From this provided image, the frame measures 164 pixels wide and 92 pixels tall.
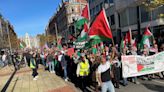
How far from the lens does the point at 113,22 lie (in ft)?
127

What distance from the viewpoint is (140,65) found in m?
11.7

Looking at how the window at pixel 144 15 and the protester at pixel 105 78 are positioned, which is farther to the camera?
the window at pixel 144 15

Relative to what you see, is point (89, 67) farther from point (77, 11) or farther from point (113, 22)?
point (77, 11)

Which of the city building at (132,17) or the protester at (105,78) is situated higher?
the city building at (132,17)

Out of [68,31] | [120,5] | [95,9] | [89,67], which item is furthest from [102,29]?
[68,31]

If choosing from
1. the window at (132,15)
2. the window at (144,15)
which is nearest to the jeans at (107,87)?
the window at (144,15)

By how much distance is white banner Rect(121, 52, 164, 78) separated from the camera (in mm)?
11555

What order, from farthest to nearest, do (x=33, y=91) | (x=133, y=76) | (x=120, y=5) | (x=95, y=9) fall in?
(x=95, y=9)
(x=120, y=5)
(x=33, y=91)
(x=133, y=76)

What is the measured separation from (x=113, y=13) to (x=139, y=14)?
28.3 ft

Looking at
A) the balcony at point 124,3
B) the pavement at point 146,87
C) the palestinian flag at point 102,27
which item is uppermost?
the balcony at point 124,3

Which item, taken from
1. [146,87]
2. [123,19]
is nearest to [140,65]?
[146,87]

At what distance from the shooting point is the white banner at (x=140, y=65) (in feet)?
37.9

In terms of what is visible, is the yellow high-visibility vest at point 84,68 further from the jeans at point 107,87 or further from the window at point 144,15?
the window at point 144,15

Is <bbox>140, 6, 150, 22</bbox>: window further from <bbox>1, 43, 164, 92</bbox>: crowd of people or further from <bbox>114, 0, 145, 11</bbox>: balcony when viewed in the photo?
<bbox>1, 43, 164, 92</bbox>: crowd of people
